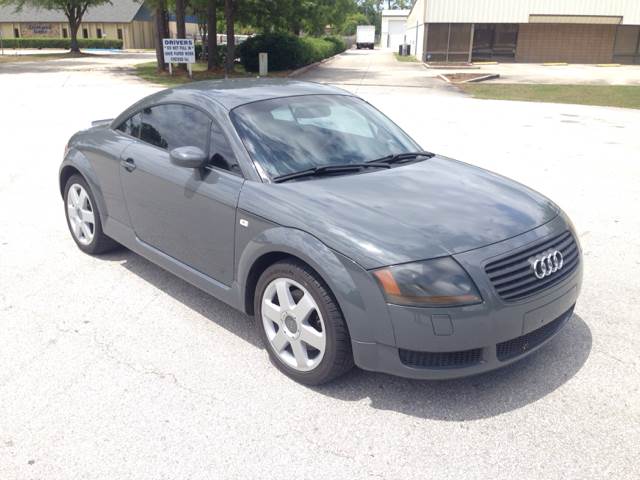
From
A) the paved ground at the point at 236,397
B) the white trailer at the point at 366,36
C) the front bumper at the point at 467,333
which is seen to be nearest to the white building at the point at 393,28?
the white trailer at the point at 366,36

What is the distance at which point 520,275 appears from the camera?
3037 mm

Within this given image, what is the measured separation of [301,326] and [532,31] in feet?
152

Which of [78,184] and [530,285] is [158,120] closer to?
[78,184]

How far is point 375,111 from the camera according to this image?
4.78 metres

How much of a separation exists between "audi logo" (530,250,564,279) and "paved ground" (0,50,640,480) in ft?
2.15

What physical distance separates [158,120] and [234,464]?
2.73 meters

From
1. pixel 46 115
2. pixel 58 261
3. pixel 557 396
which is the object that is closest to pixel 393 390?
pixel 557 396

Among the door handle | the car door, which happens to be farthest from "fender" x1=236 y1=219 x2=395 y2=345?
the door handle

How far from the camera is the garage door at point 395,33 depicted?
8493 cm

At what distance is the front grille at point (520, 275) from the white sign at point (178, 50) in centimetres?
2140

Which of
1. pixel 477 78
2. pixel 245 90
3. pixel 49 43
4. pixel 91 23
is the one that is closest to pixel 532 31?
pixel 477 78

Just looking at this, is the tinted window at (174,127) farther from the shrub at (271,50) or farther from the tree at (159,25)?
the shrub at (271,50)

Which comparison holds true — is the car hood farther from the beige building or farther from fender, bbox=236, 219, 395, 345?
the beige building

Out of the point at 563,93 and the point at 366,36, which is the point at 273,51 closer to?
the point at 563,93
